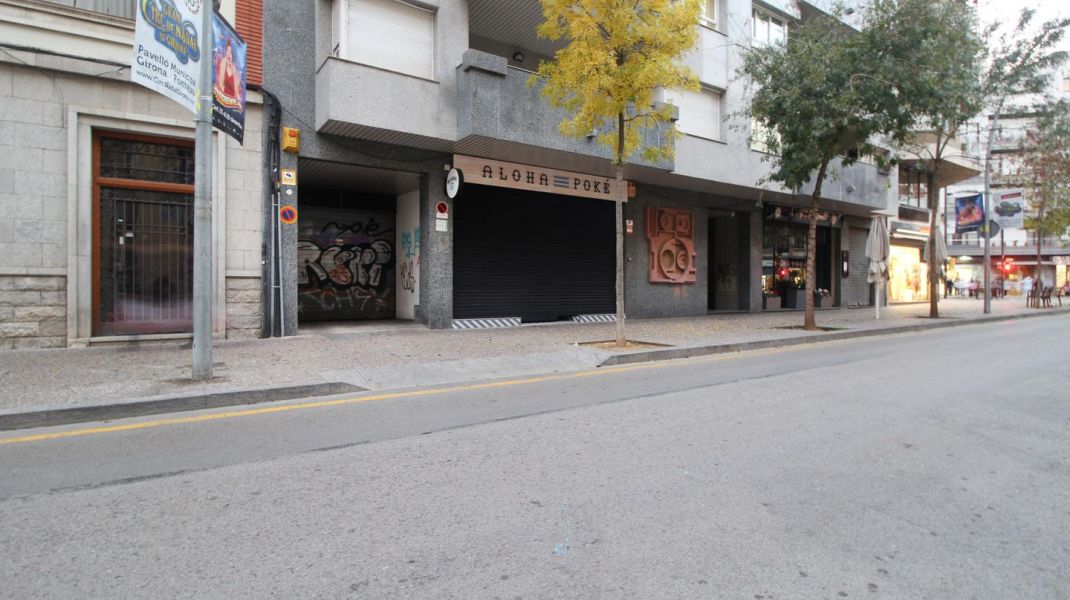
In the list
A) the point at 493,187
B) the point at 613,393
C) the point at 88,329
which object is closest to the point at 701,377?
the point at 613,393

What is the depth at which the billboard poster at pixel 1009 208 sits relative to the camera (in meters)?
23.6

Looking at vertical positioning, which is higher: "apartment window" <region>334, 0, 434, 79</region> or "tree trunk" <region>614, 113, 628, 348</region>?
"apartment window" <region>334, 0, 434, 79</region>

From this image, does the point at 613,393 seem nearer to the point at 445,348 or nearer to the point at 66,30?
the point at 445,348

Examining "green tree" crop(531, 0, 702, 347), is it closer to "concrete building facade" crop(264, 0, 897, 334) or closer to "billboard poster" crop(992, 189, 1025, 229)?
"concrete building facade" crop(264, 0, 897, 334)

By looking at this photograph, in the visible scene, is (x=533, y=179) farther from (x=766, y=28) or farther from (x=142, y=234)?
(x=766, y=28)

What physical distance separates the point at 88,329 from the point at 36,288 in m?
0.92

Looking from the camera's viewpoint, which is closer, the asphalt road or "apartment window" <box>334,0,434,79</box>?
the asphalt road

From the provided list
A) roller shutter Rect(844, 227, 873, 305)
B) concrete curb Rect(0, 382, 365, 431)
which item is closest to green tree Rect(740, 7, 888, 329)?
roller shutter Rect(844, 227, 873, 305)

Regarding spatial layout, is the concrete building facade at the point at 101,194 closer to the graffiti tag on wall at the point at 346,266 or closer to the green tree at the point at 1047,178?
the graffiti tag on wall at the point at 346,266

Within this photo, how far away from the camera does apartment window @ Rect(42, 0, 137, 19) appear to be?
9455mm

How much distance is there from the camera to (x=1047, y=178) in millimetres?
24609

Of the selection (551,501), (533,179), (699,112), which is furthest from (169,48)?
(699,112)

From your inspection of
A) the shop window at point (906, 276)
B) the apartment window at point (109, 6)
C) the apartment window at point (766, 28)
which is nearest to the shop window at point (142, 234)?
the apartment window at point (109, 6)

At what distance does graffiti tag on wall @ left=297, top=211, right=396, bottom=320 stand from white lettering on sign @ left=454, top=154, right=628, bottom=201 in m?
3.04
